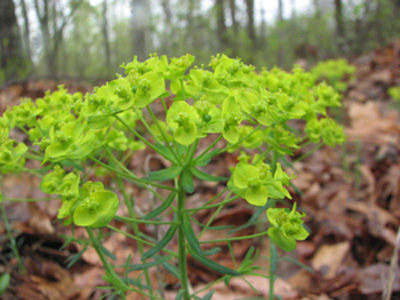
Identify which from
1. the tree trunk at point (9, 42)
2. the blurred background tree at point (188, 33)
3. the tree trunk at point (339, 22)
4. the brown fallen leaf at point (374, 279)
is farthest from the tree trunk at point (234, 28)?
the brown fallen leaf at point (374, 279)

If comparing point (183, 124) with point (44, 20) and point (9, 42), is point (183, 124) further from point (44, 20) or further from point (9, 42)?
point (44, 20)

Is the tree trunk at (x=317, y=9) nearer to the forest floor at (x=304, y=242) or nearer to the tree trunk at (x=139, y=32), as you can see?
the tree trunk at (x=139, y=32)

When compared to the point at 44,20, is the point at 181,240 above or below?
below

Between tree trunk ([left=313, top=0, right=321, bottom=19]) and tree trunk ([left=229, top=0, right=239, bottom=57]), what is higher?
tree trunk ([left=313, top=0, right=321, bottom=19])

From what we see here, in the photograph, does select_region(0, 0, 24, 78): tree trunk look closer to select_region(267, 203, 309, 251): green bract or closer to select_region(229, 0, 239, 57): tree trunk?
select_region(229, 0, 239, 57): tree trunk

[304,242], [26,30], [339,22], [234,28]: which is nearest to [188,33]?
[234,28]

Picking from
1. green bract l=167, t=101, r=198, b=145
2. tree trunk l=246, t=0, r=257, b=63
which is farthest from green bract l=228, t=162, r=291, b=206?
tree trunk l=246, t=0, r=257, b=63

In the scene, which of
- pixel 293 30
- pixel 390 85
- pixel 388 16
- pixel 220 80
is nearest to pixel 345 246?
pixel 220 80
